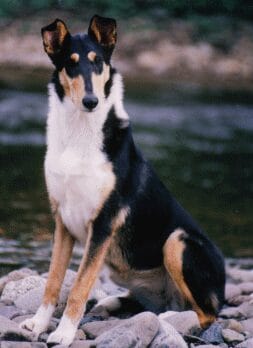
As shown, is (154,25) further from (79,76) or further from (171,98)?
(79,76)

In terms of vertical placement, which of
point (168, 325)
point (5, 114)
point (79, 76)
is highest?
point (79, 76)

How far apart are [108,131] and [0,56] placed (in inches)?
916

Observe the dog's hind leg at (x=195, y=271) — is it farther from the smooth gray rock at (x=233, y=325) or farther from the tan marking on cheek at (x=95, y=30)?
the tan marking on cheek at (x=95, y=30)

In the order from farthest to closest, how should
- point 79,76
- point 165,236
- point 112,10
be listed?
point 112,10 → point 165,236 → point 79,76

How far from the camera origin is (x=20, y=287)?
21.9 ft

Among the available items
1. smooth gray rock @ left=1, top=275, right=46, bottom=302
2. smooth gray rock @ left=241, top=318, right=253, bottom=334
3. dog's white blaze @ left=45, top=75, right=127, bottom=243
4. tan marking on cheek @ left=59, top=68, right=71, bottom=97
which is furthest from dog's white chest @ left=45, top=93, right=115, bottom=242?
smooth gray rock @ left=241, top=318, right=253, bottom=334

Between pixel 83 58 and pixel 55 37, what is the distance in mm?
253

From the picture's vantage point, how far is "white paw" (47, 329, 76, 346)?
17.7ft

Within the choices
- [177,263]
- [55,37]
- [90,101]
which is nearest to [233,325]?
[177,263]

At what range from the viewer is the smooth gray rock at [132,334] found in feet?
16.9

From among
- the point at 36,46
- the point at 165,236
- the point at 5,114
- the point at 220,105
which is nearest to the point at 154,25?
the point at 36,46

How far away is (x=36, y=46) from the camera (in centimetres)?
2786

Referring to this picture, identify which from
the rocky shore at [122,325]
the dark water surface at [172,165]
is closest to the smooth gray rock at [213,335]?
the rocky shore at [122,325]

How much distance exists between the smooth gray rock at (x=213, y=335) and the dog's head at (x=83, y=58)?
1.73 m
